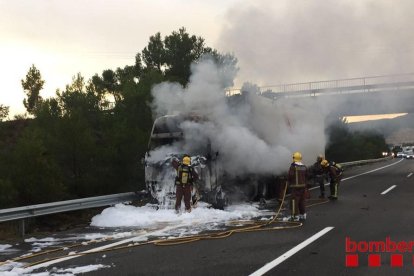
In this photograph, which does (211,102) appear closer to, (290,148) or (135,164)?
(290,148)

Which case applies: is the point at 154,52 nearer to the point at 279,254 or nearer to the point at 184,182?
the point at 184,182

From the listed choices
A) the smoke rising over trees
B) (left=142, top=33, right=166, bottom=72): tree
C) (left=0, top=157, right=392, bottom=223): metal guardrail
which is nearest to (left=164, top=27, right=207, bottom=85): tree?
the smoke rising over trees

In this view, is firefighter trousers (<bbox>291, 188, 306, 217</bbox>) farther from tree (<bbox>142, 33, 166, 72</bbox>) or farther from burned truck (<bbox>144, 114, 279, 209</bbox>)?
tree (<bbox>142, 33, 166, 72</bbox>)

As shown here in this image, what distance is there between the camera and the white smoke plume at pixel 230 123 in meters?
12.0

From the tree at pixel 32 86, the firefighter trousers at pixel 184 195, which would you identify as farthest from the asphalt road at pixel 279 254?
the tree at pixel 32 86

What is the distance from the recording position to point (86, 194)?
1875 cm

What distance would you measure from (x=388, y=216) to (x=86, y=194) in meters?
12.7

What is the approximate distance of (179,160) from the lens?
38.0 feet

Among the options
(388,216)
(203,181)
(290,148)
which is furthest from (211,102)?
(388,216)

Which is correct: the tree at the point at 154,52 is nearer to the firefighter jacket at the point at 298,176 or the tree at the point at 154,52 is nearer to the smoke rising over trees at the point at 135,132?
the smoke rising over trees at the point at 135,132

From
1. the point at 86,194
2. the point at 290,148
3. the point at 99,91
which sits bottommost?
the point at 86,194

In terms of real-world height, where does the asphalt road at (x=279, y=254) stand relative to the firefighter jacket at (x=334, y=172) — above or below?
below

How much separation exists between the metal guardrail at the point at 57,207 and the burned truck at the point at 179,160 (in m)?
0.92

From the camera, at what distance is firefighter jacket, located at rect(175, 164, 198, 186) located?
10.8 meters
